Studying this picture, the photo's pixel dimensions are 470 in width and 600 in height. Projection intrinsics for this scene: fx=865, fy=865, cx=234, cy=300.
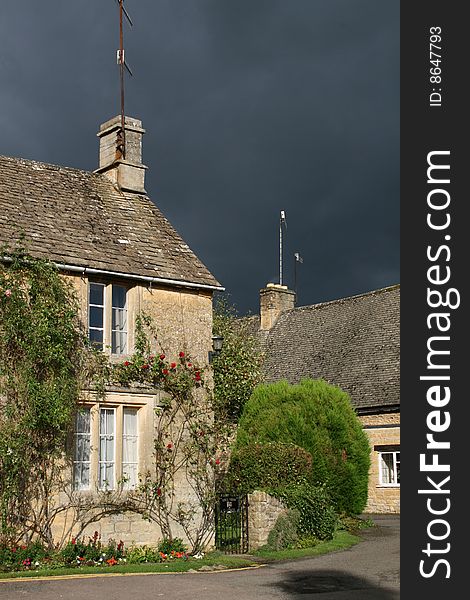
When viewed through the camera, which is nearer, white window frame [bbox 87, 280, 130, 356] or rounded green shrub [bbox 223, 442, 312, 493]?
white window frame [bbox 87, 280, 130, 356]

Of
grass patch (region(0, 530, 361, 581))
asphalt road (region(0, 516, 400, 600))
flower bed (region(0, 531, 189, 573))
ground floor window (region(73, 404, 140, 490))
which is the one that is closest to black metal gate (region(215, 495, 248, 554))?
grass patch (region(0, 530, 361, 581))

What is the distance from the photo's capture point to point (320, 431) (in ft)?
79.1

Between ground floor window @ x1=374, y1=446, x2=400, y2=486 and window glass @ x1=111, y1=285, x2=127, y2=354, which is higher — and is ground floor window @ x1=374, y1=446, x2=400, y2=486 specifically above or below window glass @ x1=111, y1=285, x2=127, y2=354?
below

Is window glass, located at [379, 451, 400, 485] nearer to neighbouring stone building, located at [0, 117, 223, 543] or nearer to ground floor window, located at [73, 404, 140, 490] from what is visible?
neighbouring stone building, located at [0, 117, 223, 543]

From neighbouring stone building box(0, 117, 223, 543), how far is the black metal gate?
1114mm

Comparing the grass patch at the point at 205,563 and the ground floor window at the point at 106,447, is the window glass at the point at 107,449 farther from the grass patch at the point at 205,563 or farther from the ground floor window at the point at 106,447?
the grass patch at the point at 205,563

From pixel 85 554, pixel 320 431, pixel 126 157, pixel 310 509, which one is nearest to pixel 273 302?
pixel 320 431

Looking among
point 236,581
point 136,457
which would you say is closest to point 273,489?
point 136,457

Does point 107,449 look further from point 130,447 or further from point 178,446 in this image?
point 178,446

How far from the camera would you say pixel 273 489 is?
1959 centimetres

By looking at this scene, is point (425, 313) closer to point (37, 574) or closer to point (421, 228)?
point (421, 228)

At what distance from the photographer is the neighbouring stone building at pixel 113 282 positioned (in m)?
17.2

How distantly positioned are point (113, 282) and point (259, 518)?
5.90 meters

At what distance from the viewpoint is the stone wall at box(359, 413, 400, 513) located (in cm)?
3030
